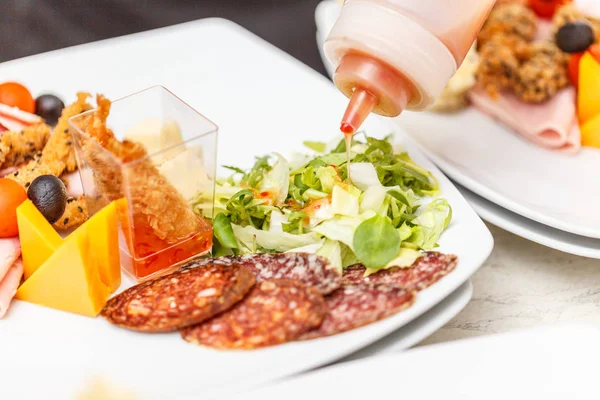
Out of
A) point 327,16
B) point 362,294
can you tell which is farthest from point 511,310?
point 327,16

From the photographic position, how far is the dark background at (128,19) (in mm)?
3328

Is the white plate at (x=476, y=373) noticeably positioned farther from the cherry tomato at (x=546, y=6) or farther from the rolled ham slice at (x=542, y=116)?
the cherry tomato at (x=546, y=6)

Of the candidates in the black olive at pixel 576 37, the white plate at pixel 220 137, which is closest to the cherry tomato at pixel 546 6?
the black olive at pixel 576 37

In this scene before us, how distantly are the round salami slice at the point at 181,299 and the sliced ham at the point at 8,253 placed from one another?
271 millimetres

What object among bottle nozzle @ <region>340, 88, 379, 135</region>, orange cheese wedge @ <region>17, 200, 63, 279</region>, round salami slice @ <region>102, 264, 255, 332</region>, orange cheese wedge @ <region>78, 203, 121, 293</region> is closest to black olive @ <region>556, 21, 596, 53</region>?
bottle nozzle @ <region>340, 88, 379, 135</region>

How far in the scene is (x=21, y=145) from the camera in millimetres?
2064

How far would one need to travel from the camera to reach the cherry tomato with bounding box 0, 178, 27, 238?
68.5 inches

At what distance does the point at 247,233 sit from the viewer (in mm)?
1824

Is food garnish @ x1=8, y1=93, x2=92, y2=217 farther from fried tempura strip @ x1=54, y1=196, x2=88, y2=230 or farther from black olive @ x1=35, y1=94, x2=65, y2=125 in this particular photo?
black olive @ x1=35, y1=94, x2=65, y2=125

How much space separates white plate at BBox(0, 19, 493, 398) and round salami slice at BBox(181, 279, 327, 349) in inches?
1.0

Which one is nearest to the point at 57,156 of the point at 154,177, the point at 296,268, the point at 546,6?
the point at 154,177

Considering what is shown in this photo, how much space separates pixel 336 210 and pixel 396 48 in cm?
44

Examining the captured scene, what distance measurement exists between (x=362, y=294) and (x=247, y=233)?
39 cm

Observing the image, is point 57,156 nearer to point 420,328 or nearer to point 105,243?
point 105,243
